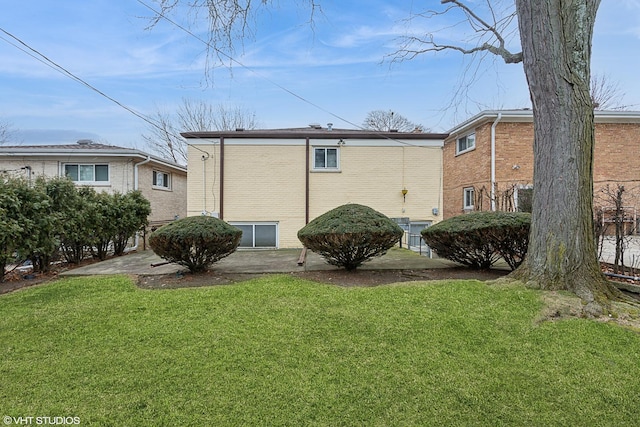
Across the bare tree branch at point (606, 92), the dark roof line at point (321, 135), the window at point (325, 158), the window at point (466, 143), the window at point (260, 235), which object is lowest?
the window at point (260, 235)

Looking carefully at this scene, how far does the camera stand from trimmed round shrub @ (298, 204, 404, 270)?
5668 millimetres

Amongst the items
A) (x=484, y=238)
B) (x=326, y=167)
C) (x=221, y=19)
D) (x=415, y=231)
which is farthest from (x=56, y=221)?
(x=415, y=231)

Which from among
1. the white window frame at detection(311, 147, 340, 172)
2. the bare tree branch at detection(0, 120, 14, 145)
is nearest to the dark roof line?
the white window frame at detection(311, 147, 340, 172)

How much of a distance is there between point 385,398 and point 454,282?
3020 mm

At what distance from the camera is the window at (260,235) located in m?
11.4

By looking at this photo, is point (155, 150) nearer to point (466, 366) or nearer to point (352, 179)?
point (352, 179)

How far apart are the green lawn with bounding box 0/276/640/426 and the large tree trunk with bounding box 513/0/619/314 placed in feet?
2.33

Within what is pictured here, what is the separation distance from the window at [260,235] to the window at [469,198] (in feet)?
28.4

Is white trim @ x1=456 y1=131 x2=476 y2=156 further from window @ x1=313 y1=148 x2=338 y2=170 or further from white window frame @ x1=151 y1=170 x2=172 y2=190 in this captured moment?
white window frame @ x1=151 y1=170 x2=172 y2=190

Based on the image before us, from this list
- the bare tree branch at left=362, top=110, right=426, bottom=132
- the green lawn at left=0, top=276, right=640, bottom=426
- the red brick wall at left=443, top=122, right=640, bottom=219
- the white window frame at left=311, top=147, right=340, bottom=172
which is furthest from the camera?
the bare tree branch at left=362, top=110, right=426, bottom=132

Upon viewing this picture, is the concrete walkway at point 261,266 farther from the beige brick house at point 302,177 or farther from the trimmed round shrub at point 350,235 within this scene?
the beige brick house at point 302,177

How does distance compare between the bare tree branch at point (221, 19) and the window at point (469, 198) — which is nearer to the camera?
the bare tree branch at point (221, 19)

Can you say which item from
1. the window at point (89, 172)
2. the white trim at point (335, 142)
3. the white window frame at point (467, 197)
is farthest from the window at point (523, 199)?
the window at point (89, 172)

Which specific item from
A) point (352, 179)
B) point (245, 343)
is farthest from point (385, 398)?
point (352, 179)
